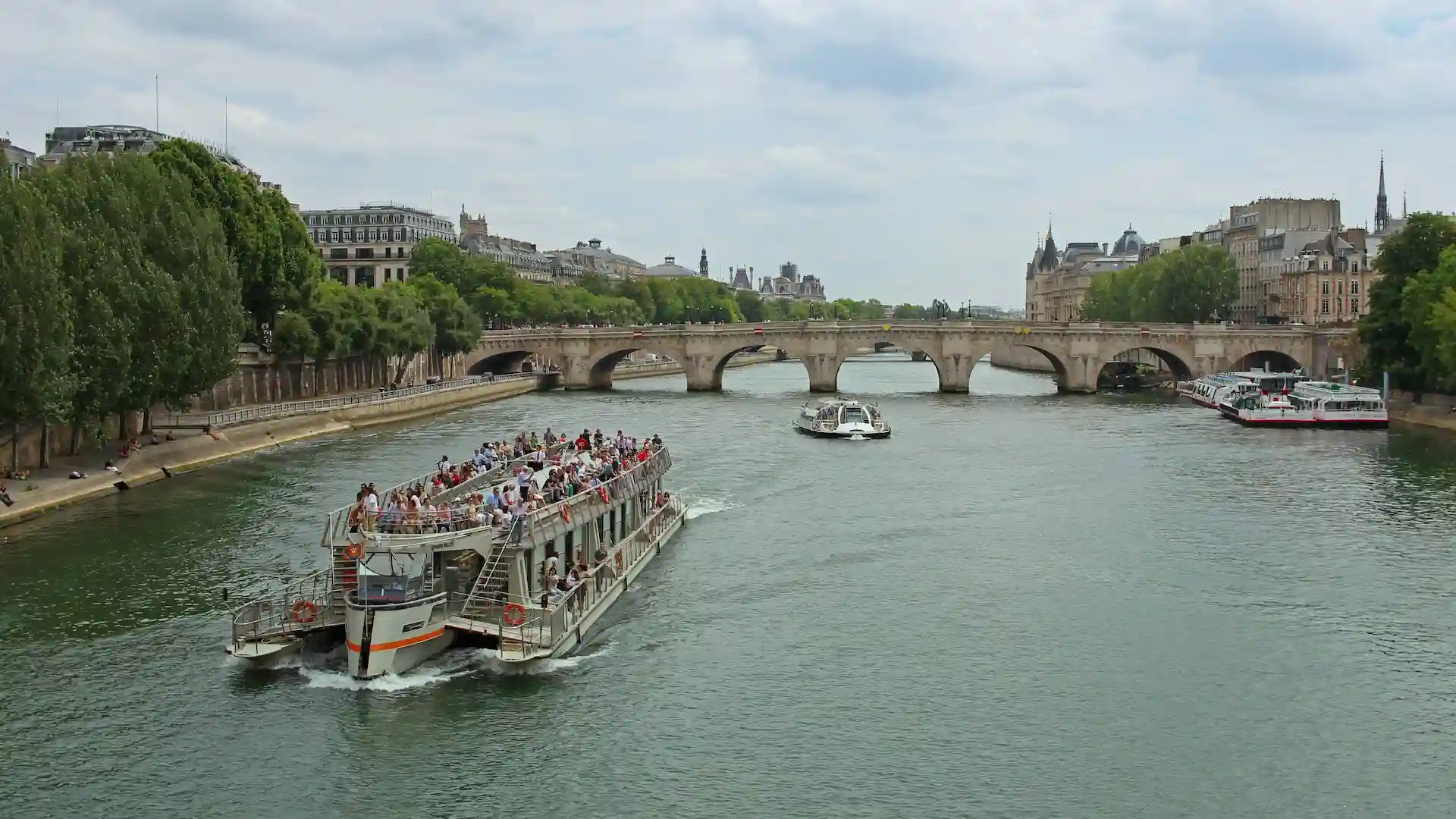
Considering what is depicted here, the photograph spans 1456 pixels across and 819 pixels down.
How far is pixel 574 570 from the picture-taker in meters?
36.0

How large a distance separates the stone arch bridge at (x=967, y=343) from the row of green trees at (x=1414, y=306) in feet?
69.8

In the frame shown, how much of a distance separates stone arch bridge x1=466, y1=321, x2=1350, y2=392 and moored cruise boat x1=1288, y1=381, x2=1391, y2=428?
2822 cm

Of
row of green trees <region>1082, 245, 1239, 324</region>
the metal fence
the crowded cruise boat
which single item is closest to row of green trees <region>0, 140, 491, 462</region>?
the metal fence

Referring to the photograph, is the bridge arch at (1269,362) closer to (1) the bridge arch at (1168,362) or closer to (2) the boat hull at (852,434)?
(1) the bridge arch at (1168,362)

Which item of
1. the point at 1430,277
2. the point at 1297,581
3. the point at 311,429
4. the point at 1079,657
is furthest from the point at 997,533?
the point at 1430,277

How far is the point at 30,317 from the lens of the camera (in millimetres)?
50812

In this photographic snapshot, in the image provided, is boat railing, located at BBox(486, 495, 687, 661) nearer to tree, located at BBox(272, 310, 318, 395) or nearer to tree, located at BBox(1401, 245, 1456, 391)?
tree, located at BBox(272, 310, 318, 395)

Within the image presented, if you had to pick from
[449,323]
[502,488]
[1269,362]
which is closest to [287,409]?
[449,323]

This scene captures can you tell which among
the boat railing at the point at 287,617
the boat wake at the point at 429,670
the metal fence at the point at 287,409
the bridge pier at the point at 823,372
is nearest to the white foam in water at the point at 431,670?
the boat wake at the point at 429,670

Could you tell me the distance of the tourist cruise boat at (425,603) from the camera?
31.5 meters

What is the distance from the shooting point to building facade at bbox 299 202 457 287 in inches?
6757

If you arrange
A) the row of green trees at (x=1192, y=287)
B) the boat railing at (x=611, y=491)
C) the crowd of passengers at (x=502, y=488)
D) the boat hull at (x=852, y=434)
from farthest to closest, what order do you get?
the row of green trees at (x=1192, y=287) < the boat hull at (x=852, y=434) < the boat railing at (x=611, y=491) < the crowd of passengers at (x=502, y=488)

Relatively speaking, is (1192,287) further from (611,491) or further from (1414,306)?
(611,491)

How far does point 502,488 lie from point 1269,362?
106500mm
